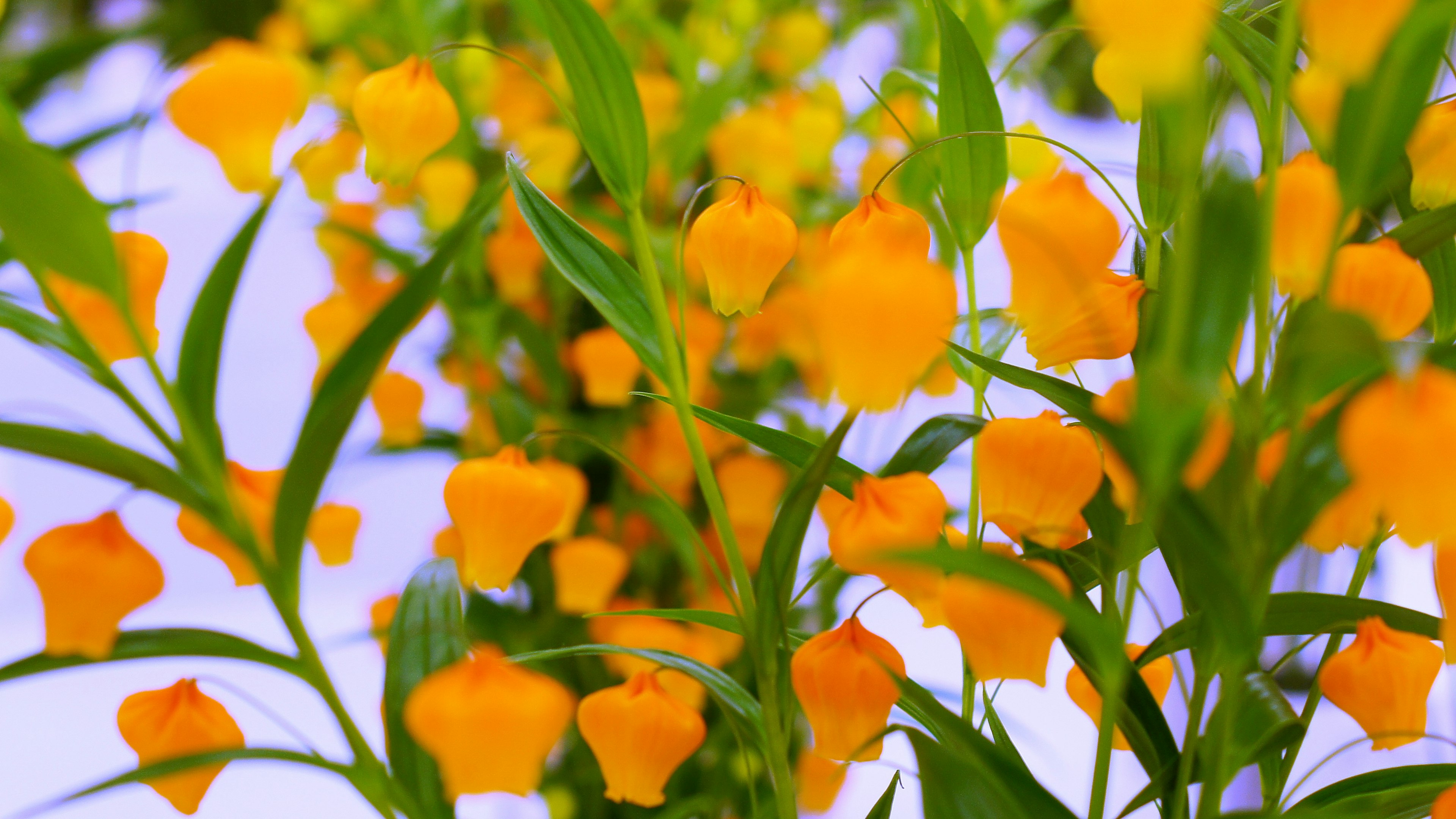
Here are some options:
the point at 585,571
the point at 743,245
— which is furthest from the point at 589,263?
the point at 585,571

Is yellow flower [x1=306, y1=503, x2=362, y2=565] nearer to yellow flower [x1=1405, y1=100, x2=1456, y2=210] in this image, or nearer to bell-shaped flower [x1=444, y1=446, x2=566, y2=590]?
bell-shaped flower [x1=444, y1=446, x2=566, y2=590]

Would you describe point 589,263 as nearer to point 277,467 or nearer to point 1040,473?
point 1040,473

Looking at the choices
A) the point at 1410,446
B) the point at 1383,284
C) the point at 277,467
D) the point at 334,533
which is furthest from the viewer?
the point at 277,467

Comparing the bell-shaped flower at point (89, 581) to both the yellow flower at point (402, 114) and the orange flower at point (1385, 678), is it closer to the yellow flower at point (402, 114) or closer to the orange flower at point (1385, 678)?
the yellow flower at point (402, 114)

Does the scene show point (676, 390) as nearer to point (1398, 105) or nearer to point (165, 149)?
point (1398, 105)

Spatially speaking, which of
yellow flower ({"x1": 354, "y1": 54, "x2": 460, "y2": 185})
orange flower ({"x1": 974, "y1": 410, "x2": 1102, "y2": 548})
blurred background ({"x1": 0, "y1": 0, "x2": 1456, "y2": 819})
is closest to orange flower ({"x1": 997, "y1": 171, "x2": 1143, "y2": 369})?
orange flower ({"x1": 974, "y1": 410, "x2": 1102, "y2": 548})

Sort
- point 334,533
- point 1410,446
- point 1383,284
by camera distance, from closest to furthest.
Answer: point 1410,446 < point 1383,284 < point 334,533
